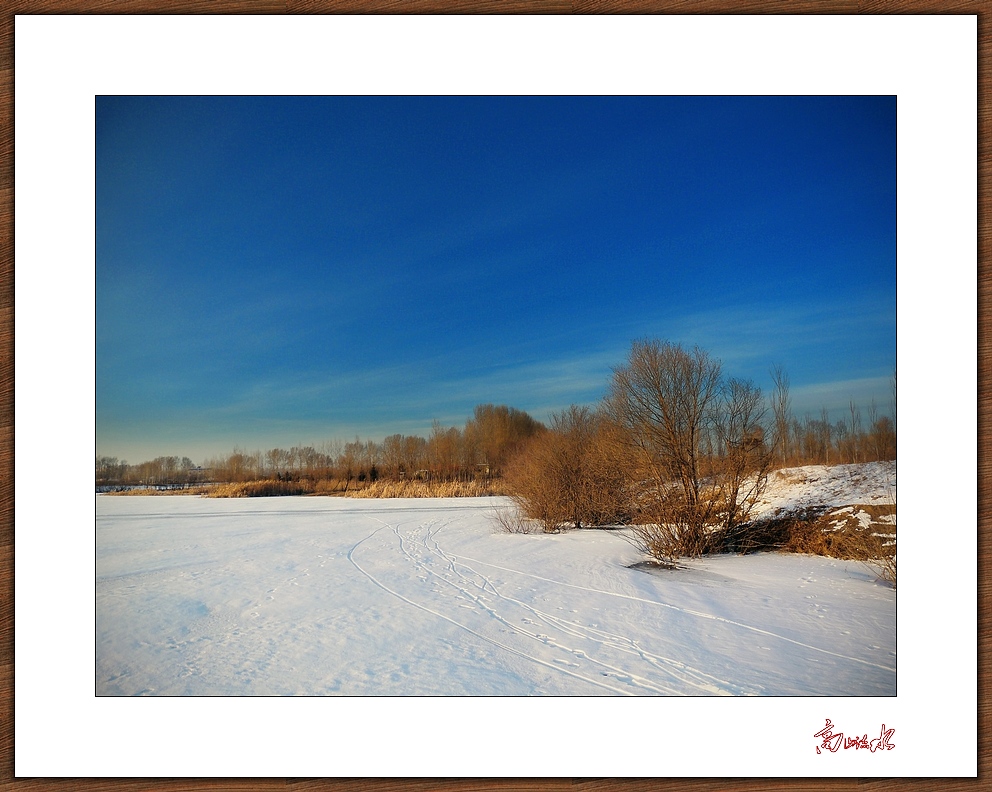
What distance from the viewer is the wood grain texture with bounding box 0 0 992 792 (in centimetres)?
302

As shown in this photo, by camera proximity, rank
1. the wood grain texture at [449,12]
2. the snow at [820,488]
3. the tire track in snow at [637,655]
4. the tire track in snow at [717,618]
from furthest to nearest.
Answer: the snow at [820,488] < the tire track in snow at [717,618] < the tire track in snow at [637,655] < the wood grain texture at [449,12]

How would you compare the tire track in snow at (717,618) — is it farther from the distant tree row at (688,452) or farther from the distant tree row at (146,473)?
the distant tree row at (146,473)

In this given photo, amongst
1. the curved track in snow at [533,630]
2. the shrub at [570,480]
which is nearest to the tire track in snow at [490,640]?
the curved track in snow at [533,630]

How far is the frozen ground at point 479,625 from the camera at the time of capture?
3.33 metres

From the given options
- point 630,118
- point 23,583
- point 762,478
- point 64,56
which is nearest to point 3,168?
point 64,56

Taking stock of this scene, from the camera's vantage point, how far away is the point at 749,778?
302cm

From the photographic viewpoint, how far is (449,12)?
3.33 meters

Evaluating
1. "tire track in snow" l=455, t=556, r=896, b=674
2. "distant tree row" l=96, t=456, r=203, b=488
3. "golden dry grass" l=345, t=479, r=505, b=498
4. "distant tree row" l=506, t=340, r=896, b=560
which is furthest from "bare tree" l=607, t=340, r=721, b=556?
"golden dry grass" l=345, t=479, r=505, b=498

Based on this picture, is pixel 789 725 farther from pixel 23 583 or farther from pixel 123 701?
pixel 23 583

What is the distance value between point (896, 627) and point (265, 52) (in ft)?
18.7

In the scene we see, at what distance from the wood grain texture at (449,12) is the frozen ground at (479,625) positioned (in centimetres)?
47
